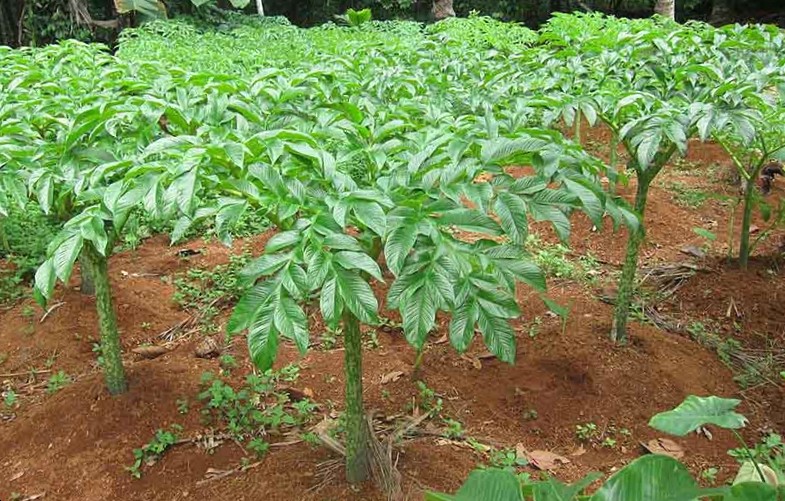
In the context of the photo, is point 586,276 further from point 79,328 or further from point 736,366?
point 79,328

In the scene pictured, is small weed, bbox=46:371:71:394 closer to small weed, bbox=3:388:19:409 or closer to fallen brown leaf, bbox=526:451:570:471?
small weed, bbox=3:388:19:409

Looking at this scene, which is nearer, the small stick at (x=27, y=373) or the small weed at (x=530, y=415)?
the small weed at (x=530, y=415)

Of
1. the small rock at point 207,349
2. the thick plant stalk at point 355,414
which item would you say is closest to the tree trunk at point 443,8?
the small rock at point 207,349

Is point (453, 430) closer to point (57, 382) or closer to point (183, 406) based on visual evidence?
point (183, 406)

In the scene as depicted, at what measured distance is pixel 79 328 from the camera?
3293 mm

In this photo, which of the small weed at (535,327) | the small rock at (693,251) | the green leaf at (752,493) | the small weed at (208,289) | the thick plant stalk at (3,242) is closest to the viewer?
the green leaf at (752,493)

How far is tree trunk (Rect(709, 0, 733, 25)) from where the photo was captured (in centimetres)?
1111

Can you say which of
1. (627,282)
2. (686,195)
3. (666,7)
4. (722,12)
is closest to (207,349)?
(627,282)

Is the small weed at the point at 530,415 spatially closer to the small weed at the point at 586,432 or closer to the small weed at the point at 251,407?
the small weed at the point at 586,432

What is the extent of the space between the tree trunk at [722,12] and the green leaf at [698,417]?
11.5 meters

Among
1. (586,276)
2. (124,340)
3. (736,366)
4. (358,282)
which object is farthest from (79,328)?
(736,366)

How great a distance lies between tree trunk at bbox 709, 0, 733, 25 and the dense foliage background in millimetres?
20

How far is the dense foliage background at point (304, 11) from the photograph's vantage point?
948cm

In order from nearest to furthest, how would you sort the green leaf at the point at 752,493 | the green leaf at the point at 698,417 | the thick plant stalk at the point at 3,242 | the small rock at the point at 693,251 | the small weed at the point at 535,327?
the green leaf at the point at 752,493
the green leaf at the point at 698,417
the small weed at the point at 535,327
the thick plant stalk at the point at 3,242
the small rock at the point at 693,251
